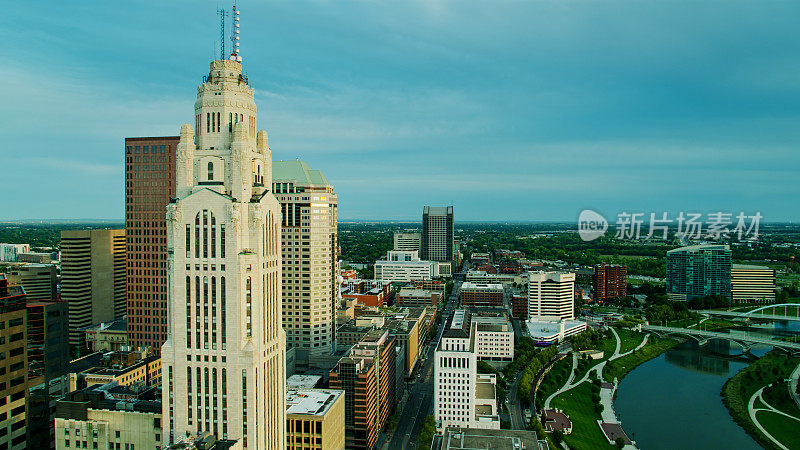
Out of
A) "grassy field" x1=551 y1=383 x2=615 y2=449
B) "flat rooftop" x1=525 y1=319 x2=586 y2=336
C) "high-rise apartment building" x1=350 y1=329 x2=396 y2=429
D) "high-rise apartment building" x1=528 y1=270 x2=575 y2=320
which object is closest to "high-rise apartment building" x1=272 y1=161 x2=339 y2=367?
"high-rise apartment building" x1=350 y1=329 x2=396 y2=429

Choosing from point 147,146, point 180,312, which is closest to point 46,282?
point 147,146

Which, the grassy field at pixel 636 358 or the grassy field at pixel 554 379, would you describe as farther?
the grassy field at pixel 636 358

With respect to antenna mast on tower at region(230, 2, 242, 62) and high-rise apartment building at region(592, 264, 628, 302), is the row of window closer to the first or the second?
antenna mast on tower at region(230, 2, 242, 62)

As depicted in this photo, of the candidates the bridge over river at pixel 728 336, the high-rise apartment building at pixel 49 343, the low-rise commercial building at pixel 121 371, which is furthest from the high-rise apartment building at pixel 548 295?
the high-rise apartment building at pixel 49 343

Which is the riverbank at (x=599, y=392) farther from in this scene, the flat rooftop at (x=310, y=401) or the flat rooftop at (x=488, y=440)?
the flat rooftop at (x=310, y=401)

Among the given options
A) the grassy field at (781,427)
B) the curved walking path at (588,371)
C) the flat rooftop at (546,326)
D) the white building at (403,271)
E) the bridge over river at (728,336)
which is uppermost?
the white building at (403,271)

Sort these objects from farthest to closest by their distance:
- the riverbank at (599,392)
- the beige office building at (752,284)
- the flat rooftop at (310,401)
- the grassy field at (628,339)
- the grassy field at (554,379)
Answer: the beige office building at (752,284)
the grassy field at (628,339)
the grassy field at (554,379)
the riverbank at (599,392)
the flat rooftop at (310,401)
